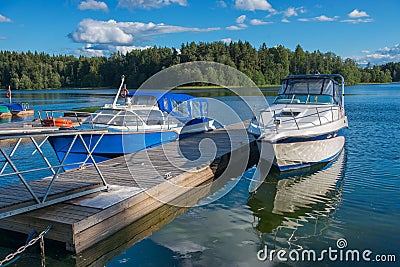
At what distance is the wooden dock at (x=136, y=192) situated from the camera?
6707mm

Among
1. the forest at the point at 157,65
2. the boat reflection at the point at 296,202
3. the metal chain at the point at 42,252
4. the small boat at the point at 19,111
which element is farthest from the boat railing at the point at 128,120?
the forest at the point at 157,65

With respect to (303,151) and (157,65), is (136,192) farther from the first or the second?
(157,65)

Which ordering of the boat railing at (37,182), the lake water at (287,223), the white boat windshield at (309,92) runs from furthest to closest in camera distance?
the white boat windshield at (309,92) → the lake water at (287,223) → the boat railing at (37,182)

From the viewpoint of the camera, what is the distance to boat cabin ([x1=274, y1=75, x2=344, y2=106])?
14250 millimetres

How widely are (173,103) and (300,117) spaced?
5800 millimetres

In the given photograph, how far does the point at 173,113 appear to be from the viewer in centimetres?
1558

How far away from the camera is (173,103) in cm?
1597

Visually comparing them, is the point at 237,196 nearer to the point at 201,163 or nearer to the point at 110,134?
the point at 201,163

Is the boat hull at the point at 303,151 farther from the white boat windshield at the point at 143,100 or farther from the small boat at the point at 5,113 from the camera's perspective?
the small boat at the point at 5,113

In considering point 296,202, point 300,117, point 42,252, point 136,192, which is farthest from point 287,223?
point 42,252

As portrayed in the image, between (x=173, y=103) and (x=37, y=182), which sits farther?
(x=173, y=103)

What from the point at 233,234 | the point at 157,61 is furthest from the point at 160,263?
the point at 157,61

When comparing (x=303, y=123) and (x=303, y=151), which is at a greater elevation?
(x=303, y=123)

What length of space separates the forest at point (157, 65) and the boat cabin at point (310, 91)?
71.4 meters
